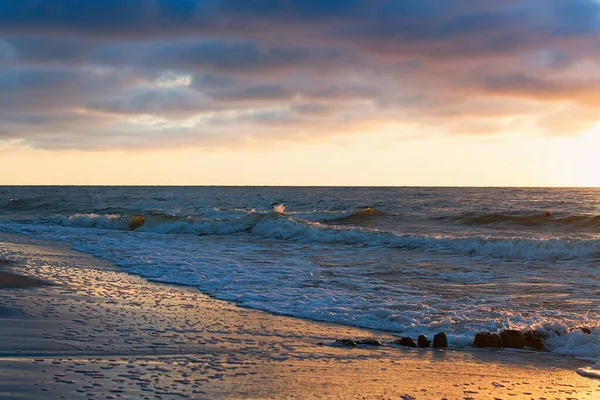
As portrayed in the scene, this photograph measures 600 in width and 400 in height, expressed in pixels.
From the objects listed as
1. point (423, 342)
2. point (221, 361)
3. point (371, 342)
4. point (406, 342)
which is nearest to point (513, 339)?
point (423, 342)

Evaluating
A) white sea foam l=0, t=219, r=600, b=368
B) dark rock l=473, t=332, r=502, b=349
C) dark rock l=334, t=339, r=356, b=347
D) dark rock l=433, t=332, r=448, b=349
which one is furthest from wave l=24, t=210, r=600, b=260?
dark rock l=334, t=339, r=356, b=347

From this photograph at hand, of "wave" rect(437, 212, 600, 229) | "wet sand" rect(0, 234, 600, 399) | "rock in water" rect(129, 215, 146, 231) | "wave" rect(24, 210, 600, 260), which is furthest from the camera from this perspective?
"rock in water" rect(129, 215, 146, 231)

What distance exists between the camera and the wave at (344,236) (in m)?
18.6

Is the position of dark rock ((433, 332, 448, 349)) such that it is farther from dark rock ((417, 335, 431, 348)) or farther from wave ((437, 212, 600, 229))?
wave ((437, 212, 600, 229))

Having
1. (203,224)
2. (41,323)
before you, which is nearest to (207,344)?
(41,323)

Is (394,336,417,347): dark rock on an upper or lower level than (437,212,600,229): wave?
lower

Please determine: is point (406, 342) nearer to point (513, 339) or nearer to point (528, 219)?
point (513, 339)

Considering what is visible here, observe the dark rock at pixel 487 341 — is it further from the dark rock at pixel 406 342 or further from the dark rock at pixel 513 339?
the dark rock at pixel 406 342

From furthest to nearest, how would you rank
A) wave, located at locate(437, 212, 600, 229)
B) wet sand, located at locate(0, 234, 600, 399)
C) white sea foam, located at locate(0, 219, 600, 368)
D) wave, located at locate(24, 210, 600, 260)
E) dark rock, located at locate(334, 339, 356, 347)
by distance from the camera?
wave, located at locate(437, 212, 600, 229) → wave, located at locate(24, 210, 600, 260) → white sea foam, located at locate(0, 219, 600, 368) → dark rock, located at locate(334, 339, 356, 347) → wet sand, located at locate(0, 234, 600, 399)

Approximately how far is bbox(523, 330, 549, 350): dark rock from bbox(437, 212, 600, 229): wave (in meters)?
23.8

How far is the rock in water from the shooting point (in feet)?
113

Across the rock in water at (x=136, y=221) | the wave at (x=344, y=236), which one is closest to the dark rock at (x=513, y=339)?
the wave at (x=344, y=236)

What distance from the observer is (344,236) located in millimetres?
24453

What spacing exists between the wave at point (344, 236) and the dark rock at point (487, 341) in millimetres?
11372
